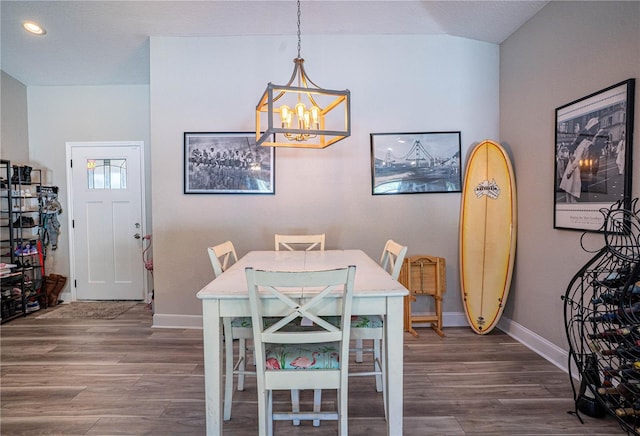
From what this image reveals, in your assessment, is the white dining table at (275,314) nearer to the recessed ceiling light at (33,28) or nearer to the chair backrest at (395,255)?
the chair backrest at (395,255)

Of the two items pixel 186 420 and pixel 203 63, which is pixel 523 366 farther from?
pixel 203 63

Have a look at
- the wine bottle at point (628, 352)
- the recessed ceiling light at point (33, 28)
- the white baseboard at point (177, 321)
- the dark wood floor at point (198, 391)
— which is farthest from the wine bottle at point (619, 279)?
the recessed ceiling light at point (33, 28)

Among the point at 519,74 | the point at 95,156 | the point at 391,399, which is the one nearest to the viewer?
the point at 391,399

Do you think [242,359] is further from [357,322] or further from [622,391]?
[622,391]

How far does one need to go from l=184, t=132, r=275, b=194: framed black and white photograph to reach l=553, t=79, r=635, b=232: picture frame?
7.66 ft

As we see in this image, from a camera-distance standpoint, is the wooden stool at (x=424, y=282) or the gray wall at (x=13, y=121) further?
the gray wall at (x=13, y=121)

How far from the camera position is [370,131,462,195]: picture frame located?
3355 mm

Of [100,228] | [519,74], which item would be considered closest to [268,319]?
[519,74]

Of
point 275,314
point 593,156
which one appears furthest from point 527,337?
point 275,314

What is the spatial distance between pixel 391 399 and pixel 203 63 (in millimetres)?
3209

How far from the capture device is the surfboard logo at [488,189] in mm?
3150

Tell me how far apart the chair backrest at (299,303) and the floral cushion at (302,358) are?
52mm

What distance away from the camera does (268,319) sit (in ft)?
6.82

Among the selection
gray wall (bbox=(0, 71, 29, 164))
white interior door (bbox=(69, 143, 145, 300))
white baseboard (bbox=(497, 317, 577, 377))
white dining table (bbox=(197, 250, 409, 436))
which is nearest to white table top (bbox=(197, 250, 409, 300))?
white dining table (bbox=(197, 250, 409, 436))
